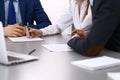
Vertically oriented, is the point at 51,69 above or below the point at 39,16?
below

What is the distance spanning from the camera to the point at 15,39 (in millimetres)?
1914

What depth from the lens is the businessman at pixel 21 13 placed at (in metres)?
2.36

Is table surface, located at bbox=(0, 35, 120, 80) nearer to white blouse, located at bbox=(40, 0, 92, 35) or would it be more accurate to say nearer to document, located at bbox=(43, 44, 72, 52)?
document, located at bbox=(43, 44, 72, 52)

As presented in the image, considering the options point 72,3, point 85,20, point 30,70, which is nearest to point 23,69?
point 30,70

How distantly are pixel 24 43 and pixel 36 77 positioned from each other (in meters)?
0.74

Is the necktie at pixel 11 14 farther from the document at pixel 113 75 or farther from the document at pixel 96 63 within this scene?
the document at pixel 113 75

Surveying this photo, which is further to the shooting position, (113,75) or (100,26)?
(100,26)

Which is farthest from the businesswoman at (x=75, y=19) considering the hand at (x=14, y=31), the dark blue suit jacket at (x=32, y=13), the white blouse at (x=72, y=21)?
the dark blue suit jacket at (x=32, y=13)

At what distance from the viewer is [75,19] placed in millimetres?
2170

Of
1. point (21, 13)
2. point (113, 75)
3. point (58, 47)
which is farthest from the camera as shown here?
point (21, 13)

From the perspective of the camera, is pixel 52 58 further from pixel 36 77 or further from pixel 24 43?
pixel 24 43

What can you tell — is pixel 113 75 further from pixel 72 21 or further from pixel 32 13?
pixel 32 13

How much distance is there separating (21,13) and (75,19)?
23.3 inches

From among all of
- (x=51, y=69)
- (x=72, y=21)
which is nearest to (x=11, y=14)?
(x=72, y=21)
